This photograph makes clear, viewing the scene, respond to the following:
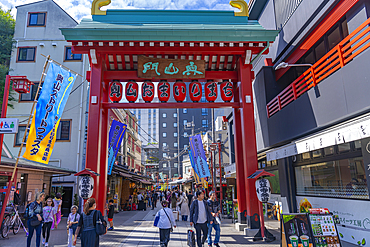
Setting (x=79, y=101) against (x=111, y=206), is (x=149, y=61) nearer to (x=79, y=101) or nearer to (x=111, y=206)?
(x=111, y=206)

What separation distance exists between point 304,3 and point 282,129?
18.7ft

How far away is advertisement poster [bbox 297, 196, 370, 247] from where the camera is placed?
778 centimetres

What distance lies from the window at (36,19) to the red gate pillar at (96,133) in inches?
598

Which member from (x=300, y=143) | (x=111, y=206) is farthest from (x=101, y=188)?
(x=300, y=143)

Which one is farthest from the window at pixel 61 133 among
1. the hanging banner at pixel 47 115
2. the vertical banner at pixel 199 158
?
the hanging banner at pixel 47 115

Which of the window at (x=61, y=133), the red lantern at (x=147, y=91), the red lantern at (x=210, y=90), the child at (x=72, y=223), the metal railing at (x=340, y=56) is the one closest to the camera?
the metal railing at (x=340, y=56)

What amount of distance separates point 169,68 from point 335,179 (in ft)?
27.9

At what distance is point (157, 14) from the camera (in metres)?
13.5

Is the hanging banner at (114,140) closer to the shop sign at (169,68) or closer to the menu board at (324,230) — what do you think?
the shop sign at (169,68)

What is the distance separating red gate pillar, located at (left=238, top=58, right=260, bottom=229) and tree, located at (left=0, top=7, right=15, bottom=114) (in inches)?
761

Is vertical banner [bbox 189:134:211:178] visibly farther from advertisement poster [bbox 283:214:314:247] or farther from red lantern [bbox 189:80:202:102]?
advertisement poster [bbox 283:214:314:247]

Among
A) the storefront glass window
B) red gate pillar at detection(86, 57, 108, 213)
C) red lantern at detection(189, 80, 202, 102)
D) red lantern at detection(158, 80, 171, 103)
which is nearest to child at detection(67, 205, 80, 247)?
red gate pillar at detection(86, 57, 108, 213)

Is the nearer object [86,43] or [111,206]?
[86,43]

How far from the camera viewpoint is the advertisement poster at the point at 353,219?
7.78 metres
